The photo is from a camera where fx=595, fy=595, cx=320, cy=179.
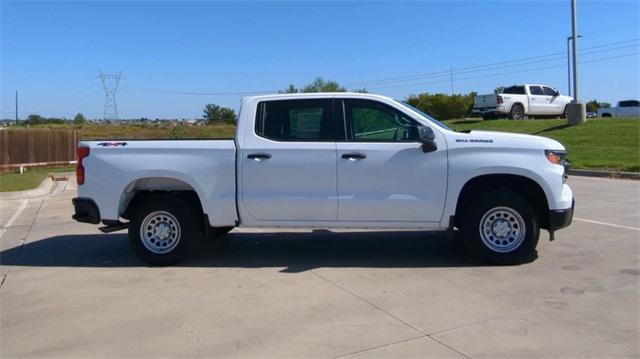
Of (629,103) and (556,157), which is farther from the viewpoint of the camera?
(629,103)

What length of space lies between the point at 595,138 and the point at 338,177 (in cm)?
1839

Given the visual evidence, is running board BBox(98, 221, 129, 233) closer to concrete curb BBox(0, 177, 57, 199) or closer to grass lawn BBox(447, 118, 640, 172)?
concrete curb BBox(0, 177, 57, 199)

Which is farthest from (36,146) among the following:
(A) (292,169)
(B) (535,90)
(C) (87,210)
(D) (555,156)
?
(D) (555,156)

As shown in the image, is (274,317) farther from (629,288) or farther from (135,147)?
(629,288)

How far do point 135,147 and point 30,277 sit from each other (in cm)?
188

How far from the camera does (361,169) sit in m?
6.69

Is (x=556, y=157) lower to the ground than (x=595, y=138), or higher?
lower

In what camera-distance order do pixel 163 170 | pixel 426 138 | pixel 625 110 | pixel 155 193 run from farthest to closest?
1. pixel 625 110
2. pixel 155 193
3. pixel 163 170
4. pixel 426 138

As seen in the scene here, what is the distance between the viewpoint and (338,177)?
22.1ft

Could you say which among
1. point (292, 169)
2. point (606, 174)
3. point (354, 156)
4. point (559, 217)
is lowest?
point (559, 217)

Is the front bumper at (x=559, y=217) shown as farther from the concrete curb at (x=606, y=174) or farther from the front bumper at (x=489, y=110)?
the front bumper at (x=489, y=110)

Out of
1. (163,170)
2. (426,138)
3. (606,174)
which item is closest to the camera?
(426,138)

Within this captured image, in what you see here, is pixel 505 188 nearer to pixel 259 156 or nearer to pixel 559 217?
pixel 559 217

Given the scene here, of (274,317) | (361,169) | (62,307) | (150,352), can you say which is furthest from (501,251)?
(62,307)
